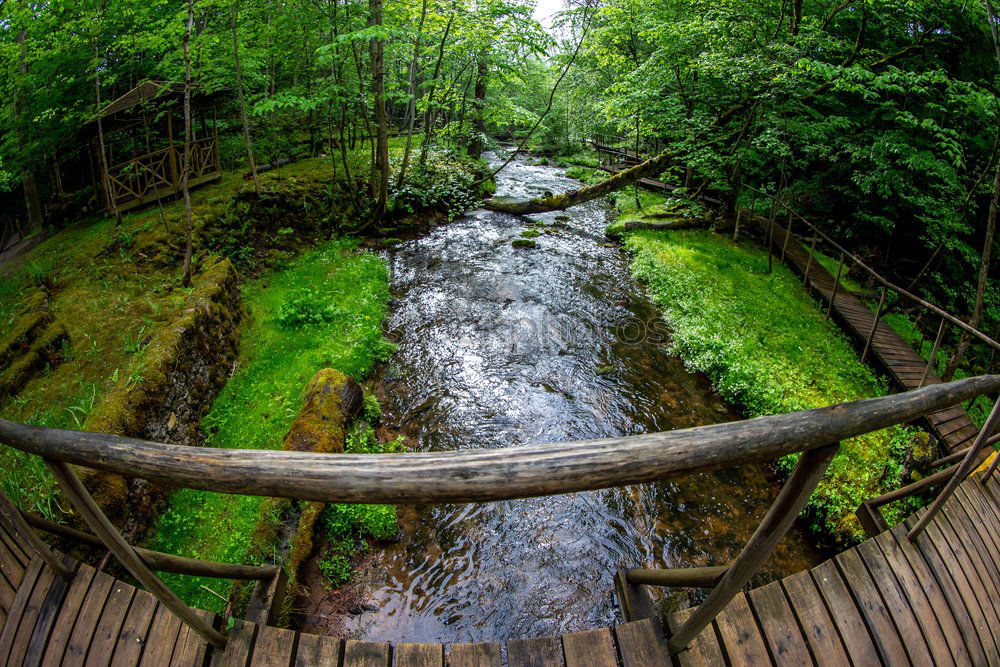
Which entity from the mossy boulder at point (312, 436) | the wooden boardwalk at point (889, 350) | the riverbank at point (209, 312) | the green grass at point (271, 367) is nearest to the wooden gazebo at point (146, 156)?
the riverbank at point (209, 312)

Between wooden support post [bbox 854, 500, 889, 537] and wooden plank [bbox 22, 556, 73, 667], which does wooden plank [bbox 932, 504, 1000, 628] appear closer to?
wooden support post [bbox 854, 500, 889, 537]

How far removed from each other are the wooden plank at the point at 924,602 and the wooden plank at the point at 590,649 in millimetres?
1905

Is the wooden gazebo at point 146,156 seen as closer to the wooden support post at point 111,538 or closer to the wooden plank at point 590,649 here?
the wooden support post at point 111,538

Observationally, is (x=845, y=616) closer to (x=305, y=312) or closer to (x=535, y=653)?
(x=535, y=653)

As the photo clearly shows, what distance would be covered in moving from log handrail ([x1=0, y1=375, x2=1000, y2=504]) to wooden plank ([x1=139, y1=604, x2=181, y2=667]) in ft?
4.26

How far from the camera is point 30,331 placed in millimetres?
6008

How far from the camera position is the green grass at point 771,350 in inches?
207

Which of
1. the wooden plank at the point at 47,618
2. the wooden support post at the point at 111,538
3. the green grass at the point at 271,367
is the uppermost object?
the wooden support post at the point at 111,538

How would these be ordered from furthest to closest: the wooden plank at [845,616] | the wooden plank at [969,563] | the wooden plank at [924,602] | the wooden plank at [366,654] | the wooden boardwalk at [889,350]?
the wooden boardwalk at [889,350], the wooden plank at [969,563], the wooden plank at [924,602], the wooden plank at [845,616], the wooden plank at [366,654]

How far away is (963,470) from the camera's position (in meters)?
2.69

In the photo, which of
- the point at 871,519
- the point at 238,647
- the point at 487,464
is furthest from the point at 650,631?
the point at 871,519

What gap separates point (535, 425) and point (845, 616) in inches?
155

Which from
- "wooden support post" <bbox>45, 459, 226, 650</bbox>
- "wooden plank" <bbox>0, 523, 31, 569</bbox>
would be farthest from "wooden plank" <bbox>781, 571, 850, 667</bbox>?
"wooden plank" <bbox>0, 523, 31, 569</bbox>

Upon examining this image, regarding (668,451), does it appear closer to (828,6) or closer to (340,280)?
(340,280)
